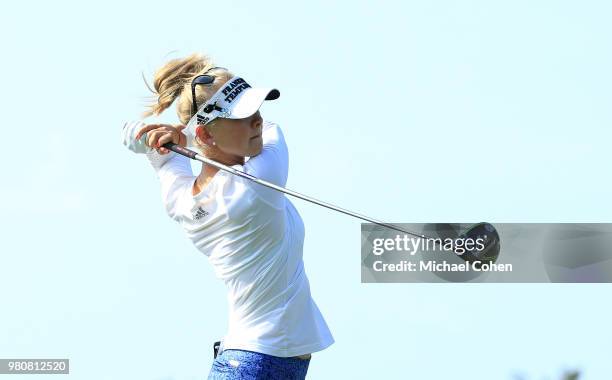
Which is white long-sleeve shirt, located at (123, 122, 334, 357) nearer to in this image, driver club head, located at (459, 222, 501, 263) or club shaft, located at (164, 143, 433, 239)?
club shaft, located at (164, 143, 433, 239)

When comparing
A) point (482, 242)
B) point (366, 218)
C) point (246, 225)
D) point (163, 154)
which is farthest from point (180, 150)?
A: point (482, 242)

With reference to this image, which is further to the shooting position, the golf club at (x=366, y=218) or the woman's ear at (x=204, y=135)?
the woman's ear at (x=204, y=135)

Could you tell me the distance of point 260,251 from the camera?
199 inches

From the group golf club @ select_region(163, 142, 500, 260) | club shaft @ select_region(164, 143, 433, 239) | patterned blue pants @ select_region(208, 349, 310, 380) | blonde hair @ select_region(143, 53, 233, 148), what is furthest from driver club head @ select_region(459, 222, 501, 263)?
blonde hair @ select_region(143, 53, 233, 148)

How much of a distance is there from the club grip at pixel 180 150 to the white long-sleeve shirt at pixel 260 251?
5.8 inches

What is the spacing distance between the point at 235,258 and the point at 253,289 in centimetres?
15

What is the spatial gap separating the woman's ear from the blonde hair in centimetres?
13

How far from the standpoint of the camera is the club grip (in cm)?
510

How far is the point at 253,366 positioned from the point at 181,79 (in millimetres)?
1266

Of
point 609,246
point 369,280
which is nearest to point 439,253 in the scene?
point 369,280

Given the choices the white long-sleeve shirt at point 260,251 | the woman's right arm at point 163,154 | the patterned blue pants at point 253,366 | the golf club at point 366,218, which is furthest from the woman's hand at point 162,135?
the patterned blue pants at point 253,366

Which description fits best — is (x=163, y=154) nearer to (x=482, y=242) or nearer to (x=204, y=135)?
(x=204, y=135)

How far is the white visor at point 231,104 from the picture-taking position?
16.5 ft

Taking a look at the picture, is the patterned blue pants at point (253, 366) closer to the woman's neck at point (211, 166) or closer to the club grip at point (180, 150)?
the woman's neck at point (211, 166)
